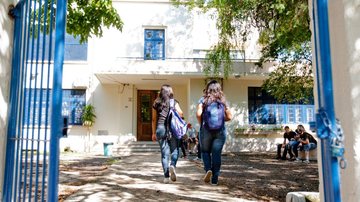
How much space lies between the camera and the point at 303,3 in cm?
702

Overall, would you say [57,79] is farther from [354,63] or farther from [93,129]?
[93,129]

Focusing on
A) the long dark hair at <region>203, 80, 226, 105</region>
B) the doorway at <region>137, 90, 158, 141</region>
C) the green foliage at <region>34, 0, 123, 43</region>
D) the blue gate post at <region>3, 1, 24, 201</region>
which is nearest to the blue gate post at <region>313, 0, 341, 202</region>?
the blue gate post at <region>3, 1, 24, 201</region>

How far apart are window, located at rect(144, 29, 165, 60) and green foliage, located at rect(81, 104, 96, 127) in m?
4.02

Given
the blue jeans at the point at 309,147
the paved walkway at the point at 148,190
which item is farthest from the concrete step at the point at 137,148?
the paved walkway at the point at 148,190

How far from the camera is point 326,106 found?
161 centimetres

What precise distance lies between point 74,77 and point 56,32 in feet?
48.0

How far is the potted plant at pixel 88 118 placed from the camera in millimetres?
15680

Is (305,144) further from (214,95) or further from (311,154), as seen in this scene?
(214,95)

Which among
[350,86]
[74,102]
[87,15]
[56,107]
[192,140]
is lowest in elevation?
[192,140]

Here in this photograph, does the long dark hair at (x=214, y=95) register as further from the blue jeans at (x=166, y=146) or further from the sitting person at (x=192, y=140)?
the sitting person at (x=192, y=140)

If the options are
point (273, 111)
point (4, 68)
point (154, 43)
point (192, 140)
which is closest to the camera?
point (4, 68)

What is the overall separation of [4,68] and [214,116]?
130 inches

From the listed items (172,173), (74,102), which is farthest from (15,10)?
(74,102)

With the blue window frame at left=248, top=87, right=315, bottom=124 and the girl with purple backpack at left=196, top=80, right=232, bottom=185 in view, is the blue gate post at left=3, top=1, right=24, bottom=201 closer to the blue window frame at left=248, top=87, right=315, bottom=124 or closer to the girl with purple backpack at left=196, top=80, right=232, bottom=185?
the girl with purple backpack at left=196, top=80, right=232, bottom=185
